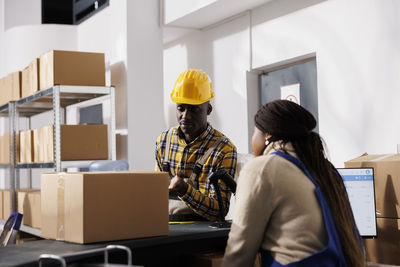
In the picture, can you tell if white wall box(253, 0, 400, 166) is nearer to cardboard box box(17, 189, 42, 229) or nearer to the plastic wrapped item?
the plastic wrapped item

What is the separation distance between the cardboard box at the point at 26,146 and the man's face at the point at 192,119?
224 cm

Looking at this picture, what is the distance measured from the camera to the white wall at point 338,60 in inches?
119

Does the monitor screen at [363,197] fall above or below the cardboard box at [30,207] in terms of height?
above

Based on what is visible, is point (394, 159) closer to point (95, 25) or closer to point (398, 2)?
point (398, 2)

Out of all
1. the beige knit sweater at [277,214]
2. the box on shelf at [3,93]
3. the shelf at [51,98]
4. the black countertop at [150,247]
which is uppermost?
the box on shelf at [3,93]

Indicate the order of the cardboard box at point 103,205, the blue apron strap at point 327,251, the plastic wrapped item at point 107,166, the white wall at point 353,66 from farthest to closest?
1. the plastic wrapped item at point 107,166
2. the white wall at point 353,66
3. the cardboard box at point 103,205
4. the blue apron strap at point 327,251

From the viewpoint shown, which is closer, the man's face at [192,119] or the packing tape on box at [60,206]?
the packing tape on box at [60,206]

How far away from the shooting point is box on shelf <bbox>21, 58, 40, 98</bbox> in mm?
4250

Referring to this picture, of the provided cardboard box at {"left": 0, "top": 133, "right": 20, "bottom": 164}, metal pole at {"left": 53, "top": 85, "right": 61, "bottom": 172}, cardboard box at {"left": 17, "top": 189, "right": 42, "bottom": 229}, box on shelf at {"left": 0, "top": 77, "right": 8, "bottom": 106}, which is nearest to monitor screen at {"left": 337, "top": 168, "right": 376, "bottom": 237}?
metal pole at {"left": 53, "top": 85, "right": 61, "bottom": 172}

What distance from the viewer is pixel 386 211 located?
2.46 meters

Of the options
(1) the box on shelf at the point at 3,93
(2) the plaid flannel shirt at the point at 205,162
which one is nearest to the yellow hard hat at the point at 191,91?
(2) the plaid flannel shirt at the point at 205,162

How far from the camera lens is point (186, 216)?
8.22ft

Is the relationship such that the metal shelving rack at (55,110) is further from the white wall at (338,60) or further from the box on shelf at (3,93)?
the white wall at (338,60)

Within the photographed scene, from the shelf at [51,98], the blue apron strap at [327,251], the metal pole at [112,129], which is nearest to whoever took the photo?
the blue apron strap at [327,251]
